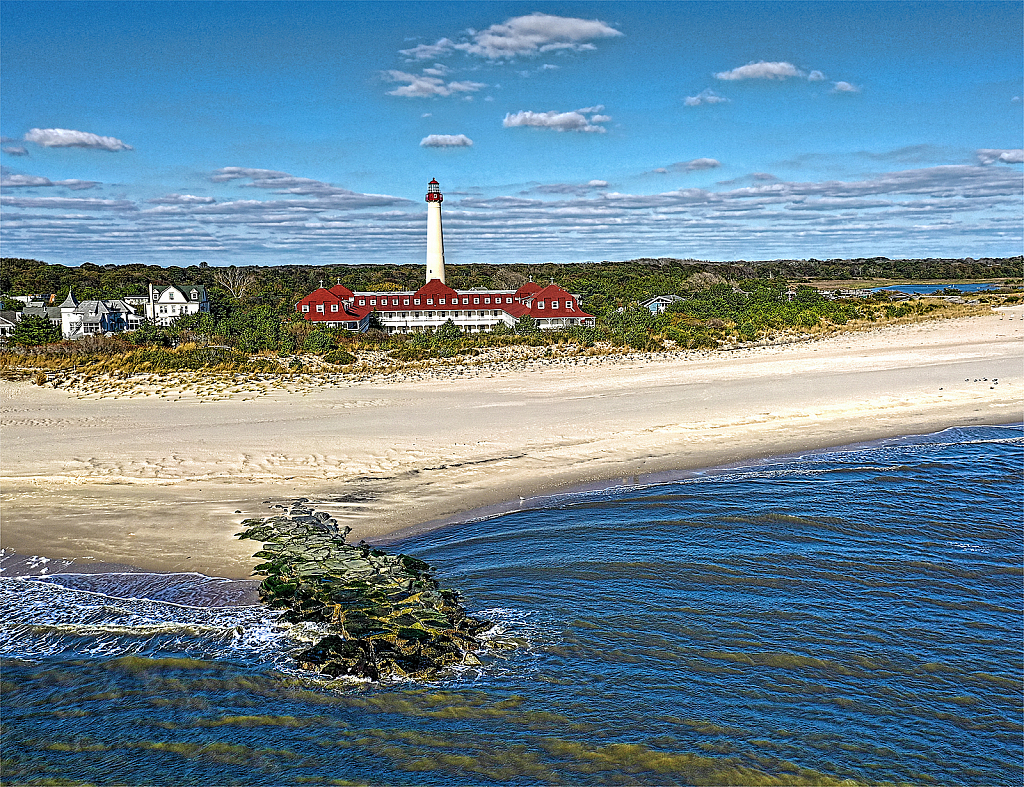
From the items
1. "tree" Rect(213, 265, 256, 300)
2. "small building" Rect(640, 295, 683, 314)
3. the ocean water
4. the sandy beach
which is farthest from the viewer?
"tree" Rect(213, 265, 256, 300)

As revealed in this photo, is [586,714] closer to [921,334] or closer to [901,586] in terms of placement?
[901,586]

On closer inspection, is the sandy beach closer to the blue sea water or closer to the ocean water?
the ocean water

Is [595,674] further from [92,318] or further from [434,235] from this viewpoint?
[434,235]

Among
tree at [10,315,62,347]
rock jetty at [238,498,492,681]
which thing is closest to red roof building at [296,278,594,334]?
tree at [10,315,62,347]

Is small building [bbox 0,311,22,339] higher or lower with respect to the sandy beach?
higher

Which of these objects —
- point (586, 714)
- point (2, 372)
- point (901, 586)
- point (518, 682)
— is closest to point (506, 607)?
point (518, 682)
